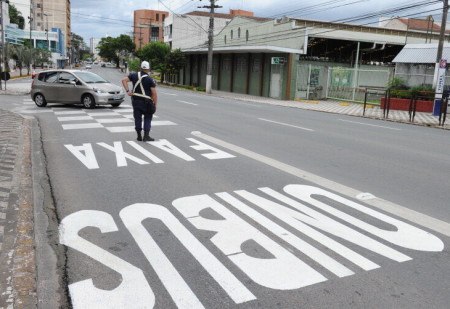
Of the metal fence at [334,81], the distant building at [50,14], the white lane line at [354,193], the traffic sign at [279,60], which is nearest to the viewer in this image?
the white lane line at [354,193]

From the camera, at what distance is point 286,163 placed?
26.1 ft

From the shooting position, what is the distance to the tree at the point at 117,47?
429 feet

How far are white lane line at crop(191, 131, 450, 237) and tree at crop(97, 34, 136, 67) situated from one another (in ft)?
424

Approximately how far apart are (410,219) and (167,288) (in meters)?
3.02

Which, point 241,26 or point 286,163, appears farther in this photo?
point 241,26

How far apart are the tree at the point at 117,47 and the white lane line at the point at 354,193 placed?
129157 millimetres

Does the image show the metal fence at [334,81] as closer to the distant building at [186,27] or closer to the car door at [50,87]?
the car door at [50,87]

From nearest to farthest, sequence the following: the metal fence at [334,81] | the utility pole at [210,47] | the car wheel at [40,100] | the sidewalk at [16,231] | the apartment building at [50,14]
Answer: the sidewalk at [16,231] < the car wheel at [40,100] < the metal fence at [334,81] < the utility pole at [210,47] < the apartment building at [50,14]

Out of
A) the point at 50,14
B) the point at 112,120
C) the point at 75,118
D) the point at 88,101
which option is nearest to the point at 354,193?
the point at 112,120

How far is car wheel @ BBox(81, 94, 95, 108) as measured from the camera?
55.9ft

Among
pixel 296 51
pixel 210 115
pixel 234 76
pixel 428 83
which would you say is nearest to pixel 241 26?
pixel 234 76

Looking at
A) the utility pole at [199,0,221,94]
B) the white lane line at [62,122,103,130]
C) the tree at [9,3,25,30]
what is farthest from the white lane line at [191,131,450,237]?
the tree at [9,3,25,30]

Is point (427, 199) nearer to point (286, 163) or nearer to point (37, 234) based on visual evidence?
point (286, 163)

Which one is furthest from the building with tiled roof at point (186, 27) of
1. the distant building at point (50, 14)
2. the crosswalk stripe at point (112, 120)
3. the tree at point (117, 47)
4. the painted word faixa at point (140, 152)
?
the painted word faixa at point (140, 152)
